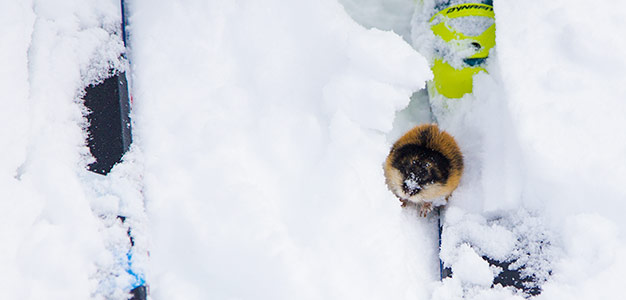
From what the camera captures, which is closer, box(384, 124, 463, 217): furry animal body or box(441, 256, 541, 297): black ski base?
box(441, 256, 541, 297): black ski base

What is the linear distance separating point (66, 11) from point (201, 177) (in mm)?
669

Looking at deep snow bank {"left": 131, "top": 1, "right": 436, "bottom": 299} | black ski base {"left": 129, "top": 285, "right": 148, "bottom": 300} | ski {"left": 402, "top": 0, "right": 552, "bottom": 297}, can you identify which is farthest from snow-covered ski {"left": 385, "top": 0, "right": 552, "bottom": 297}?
black ski base {"left": 129, "top": 285, "right": 148, "bottom": 300}

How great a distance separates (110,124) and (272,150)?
0.50 m

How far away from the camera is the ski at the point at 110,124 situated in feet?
4.75

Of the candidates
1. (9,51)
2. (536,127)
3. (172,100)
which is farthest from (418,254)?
(9,51)

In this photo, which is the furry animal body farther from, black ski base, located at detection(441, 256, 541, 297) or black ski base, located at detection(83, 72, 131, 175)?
black ski base, located at detection(83, 72, 131, 175)

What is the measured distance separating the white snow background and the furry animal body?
15 centimetres

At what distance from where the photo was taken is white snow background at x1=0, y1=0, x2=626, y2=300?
1343 millimetres

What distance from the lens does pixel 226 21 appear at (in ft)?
5.61

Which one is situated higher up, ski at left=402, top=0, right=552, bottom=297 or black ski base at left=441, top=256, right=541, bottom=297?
ski at left=402, top=0, right=552, bottom=297

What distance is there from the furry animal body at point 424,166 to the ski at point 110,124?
3.24 feet

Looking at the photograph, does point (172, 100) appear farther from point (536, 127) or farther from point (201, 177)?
point (536, 127)

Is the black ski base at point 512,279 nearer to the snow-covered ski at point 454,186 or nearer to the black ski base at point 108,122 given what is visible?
the snow-covered ski at point 454,186

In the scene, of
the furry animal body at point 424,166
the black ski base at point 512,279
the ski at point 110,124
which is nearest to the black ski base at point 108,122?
the ski at point 110,124
